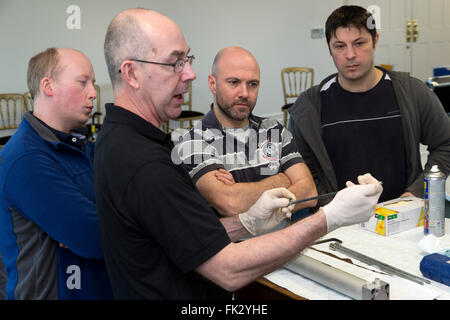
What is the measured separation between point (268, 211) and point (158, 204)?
0.47 meters

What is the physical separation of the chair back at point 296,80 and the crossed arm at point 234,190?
4146mm

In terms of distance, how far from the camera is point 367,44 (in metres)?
2.01

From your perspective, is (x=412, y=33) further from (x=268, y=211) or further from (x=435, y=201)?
(x=268, y=211)

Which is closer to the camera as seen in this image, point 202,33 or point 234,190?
point 234,190

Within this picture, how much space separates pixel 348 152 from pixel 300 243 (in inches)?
42.5

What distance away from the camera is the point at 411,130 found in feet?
6.61

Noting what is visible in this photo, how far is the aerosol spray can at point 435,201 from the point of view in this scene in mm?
1450

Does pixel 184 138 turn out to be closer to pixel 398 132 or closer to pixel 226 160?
pixel 226 160

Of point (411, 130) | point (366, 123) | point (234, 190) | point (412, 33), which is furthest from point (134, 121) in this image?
point (412, 33)

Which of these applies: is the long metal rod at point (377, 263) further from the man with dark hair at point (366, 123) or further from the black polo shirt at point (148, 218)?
the man with dark hair at point (366, 123)

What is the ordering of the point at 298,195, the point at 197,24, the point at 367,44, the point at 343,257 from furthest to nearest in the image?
the point at 197,24 < the point at 367,44 < the point at 298,195 < the point at 343,257

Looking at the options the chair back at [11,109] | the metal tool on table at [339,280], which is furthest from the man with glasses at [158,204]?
the chair back at [11,109]

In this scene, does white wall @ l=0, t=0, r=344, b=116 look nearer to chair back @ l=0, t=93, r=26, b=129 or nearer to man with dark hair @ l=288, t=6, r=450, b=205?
chair back @ l=0, t=93, r=26, b=129

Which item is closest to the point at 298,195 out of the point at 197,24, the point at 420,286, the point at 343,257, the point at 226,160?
the point at 226,160
